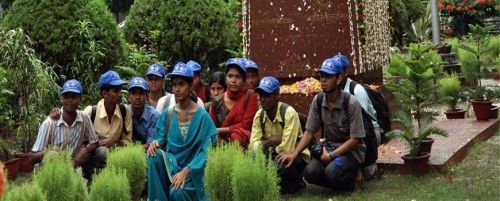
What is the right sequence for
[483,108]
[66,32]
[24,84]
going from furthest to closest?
[483,108] → [66,32] → [24,84]

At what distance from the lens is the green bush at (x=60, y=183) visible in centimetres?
466

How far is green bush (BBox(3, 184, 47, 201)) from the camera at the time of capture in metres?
4.20

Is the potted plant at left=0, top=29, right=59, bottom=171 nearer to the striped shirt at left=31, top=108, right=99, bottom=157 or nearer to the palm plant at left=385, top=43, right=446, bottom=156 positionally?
the striped shirt at left=31, top=108, right=99, bottom=157

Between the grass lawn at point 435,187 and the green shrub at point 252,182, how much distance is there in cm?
183

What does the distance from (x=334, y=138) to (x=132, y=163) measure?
5.84 feet

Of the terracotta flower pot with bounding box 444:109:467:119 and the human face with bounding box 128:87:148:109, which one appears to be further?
the terracotta flower pot with bounding box 444:109:467:119

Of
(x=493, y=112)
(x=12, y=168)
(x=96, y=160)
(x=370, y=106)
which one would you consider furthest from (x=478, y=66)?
(x=12, y=168)

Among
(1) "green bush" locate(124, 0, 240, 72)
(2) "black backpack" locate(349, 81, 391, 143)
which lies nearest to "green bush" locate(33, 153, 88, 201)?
(2) "black backpack" locate(349, 81, 391, 143)

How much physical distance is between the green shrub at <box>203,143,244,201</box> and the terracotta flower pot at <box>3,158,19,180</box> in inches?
142

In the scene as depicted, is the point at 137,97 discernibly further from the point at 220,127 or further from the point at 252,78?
the point at 252,78

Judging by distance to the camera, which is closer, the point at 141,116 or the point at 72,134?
the point at 72,134

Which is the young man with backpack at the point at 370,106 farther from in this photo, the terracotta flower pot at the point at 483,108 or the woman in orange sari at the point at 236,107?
the terracotta flower pot at the point at 483,108

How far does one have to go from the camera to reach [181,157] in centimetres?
552

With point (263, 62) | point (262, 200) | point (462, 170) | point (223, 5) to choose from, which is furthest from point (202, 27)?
point (262, 200)
